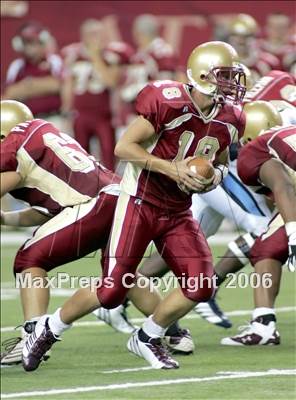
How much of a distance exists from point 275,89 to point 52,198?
1.88 m

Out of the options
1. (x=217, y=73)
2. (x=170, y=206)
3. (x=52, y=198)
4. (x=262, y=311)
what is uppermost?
(x=217, y=73)

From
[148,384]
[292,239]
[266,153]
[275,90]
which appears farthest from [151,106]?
[275,90]

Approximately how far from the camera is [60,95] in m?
12.3

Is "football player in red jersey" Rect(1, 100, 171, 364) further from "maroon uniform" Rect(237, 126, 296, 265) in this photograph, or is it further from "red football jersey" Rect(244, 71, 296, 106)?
"red football jersey" Rect(244, 71, 296, 106)

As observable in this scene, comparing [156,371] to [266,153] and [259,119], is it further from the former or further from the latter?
[259,119]

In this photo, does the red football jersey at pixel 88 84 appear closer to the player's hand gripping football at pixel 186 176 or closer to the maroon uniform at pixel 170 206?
the maroon uniform at pixel 170 206

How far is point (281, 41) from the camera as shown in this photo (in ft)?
40.1

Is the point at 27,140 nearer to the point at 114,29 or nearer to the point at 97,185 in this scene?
the point at 97,185

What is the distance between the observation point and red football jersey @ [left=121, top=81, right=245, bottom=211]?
5512 millimetres

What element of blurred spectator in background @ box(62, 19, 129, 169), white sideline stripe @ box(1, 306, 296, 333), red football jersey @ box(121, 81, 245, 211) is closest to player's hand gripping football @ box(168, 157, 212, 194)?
red football jersey @ box(121, 81, 245, 211)

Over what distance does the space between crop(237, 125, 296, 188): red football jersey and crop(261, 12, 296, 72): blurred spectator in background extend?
18.8 feet

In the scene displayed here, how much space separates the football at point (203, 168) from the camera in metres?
5.41

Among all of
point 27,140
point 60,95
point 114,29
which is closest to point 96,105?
point 60,95

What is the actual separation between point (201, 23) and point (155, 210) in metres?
8.09
